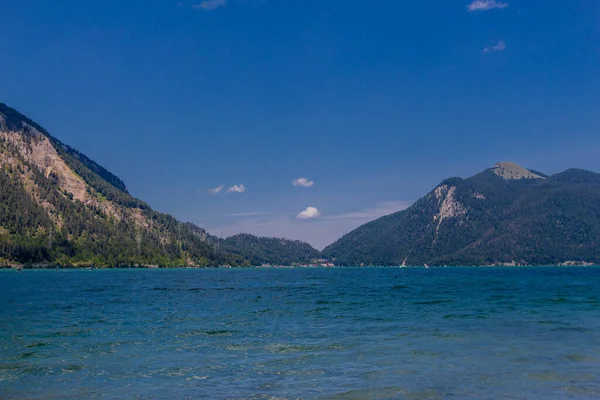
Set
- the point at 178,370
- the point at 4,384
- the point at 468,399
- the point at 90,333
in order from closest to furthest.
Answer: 1. the point at 468,399
2. the point at 4,384
3. the point at 178,370
4. the point at 90,333

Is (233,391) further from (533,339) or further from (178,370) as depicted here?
(533,339)

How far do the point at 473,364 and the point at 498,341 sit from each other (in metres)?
9.07

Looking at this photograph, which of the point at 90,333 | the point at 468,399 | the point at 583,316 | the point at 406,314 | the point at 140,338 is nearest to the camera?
the point at 468,399

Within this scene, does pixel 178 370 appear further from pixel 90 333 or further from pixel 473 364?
pixel 90 333

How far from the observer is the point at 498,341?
34750 millimetres

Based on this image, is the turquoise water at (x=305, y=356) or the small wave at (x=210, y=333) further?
the small wave at (x=210, y=333)

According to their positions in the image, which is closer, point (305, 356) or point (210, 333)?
point (305, 356)

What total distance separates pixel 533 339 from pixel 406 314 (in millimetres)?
19428

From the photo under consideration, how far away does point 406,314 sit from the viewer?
2133 inches

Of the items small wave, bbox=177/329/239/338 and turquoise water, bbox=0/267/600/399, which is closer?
turquoise water, bbox=0/267/600/399

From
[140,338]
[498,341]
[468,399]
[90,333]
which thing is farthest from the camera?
[90,333]

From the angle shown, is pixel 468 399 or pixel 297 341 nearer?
pixel 468 399

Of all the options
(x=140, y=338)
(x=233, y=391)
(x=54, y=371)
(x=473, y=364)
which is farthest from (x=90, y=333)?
(x=473, y=364)

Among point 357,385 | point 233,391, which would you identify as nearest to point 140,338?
point 233,391
